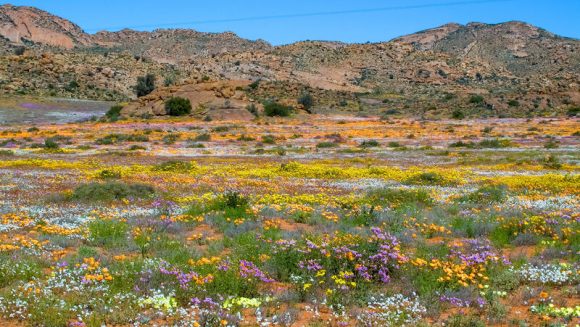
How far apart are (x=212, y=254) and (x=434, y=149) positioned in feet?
117

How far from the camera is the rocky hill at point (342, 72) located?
101688 millimetres

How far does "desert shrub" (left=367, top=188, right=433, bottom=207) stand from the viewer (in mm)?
17734

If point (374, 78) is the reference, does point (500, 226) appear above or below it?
below

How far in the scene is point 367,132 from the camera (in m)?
61.2

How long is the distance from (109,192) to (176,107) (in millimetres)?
65212

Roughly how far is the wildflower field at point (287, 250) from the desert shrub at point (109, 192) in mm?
47

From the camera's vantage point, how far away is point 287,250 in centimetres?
1035

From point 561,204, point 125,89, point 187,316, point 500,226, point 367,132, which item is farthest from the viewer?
point 125,89

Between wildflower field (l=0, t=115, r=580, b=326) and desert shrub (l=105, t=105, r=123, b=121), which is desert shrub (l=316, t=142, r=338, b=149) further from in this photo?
desert shrub (l=105, t=105, r=123, b=121)

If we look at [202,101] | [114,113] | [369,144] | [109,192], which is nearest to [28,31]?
[114,113]

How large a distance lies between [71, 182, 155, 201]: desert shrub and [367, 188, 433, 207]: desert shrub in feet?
25.8

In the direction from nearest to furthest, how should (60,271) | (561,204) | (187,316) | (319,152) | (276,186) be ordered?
(187,316), (60,271), (561,204), (276,186), (319,152)

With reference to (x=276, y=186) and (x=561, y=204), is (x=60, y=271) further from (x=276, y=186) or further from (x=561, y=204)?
(x=561, y=204)

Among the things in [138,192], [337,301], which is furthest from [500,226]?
[138,192]
